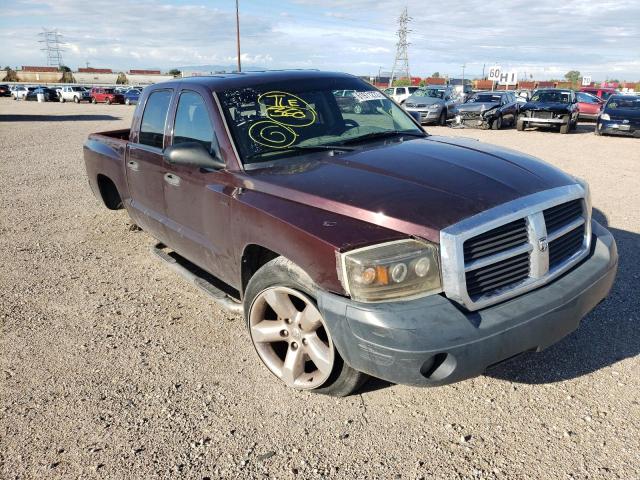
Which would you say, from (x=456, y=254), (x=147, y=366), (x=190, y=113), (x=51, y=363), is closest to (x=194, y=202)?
(x=190, y=113)

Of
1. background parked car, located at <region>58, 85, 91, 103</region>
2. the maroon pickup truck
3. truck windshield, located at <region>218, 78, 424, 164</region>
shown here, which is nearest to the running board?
the maroon pickup truck

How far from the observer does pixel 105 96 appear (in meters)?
45.8

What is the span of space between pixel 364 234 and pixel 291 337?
863 millimetres

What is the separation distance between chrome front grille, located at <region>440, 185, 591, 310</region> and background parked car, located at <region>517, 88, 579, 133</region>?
17.8m

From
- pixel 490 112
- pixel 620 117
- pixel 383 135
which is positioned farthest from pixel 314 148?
pixel 490 112

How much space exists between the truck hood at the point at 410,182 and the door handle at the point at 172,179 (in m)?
0.91

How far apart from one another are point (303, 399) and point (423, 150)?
69.5 inches

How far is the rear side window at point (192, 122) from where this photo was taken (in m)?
3.51

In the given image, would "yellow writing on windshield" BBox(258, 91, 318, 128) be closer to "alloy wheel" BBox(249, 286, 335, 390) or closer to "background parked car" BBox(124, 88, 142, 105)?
"alloy wheel" BBox(249, 286, 335, 390)

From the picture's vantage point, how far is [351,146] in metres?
3.49

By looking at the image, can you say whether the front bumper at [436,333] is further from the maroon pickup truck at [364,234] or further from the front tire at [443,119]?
the front tire at [443,119]

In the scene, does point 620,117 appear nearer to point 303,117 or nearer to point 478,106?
point 478,106

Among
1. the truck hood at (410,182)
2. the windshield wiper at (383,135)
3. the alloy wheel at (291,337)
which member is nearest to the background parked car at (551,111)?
the windshield wiper at (383,135)

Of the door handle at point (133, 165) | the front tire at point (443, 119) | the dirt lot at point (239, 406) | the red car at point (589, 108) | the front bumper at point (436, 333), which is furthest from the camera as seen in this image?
the red car at point (589, 108)
